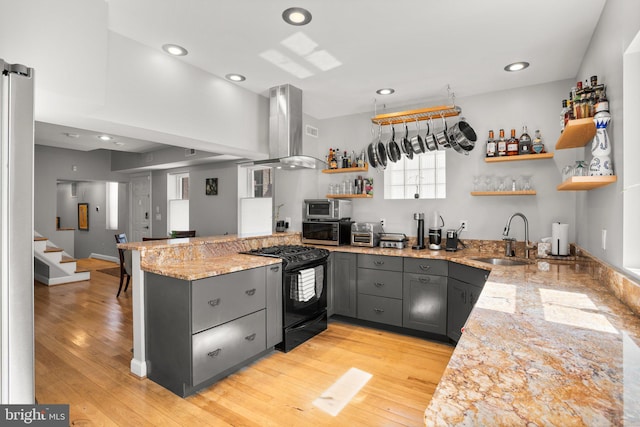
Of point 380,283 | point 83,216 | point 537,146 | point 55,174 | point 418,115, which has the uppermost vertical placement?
point 418,115

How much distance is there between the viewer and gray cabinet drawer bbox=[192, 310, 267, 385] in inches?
90.9

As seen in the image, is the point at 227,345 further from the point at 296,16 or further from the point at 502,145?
the point at 502,145

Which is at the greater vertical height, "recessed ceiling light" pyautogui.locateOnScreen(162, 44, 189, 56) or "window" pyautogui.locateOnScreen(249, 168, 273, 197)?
"recessed ceiling light" pyautogui.locateOnScreen(162, 44, 189, 56)

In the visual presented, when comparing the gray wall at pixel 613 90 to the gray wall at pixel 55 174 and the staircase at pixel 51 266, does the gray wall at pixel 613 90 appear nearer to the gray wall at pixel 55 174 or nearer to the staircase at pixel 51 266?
the staircase at pixel 51 266

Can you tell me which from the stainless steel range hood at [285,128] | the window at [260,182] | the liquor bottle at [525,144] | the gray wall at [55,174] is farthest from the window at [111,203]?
the liquor bottle at [525,144]

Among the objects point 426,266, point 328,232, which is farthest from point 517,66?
point 328,232

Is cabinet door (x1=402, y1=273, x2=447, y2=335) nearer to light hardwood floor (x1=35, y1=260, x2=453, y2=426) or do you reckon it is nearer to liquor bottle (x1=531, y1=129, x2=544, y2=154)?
light hardwood floor (x1=35, y1=260, x2=453, y2=426)

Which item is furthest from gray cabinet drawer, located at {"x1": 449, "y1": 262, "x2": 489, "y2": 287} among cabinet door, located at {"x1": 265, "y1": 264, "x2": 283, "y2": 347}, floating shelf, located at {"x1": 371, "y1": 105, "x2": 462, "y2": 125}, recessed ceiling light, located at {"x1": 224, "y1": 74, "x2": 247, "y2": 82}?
recessed ceiling light, located at {"x1": 224, "y1": 74, "x2": 247, "y2": 82}

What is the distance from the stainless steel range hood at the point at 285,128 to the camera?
3359 millimetres

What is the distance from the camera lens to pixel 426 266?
10.7 feet

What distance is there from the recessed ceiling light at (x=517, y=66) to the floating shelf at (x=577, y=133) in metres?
0.79

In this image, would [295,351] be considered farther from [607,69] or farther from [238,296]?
[607,69]

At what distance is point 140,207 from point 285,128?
5514 millimetres

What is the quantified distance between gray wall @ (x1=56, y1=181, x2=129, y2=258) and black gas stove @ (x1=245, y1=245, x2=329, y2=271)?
19.3 ft
